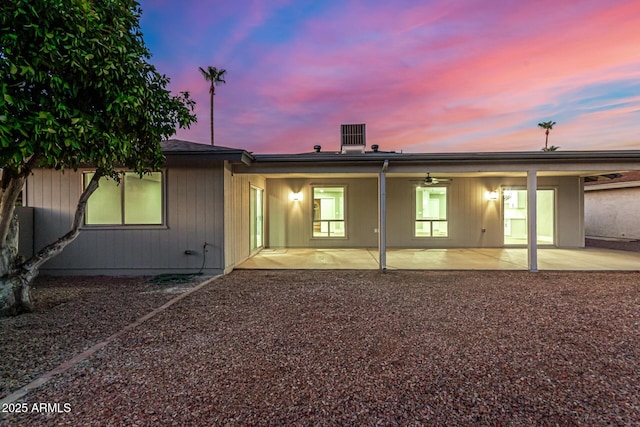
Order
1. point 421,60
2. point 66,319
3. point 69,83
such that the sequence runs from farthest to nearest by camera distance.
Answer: point 421,60 < point 66,319 < point 69,83

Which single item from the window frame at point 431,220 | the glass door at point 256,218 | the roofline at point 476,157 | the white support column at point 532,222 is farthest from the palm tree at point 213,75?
the white support column at point 532,222

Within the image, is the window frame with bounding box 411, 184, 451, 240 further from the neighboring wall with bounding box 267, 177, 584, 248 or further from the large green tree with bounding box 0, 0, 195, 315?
the large green tree with bounding box 0, 0, 195, 315

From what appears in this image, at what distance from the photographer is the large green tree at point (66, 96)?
2775 mm

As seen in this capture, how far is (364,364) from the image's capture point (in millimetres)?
2512

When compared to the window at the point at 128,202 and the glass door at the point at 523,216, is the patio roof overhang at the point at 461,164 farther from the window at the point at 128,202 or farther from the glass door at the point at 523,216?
the glass door at the point at 523,216

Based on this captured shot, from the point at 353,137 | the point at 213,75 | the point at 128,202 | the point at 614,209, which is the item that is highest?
the point at 213,75

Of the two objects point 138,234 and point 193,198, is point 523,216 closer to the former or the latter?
point 193,198

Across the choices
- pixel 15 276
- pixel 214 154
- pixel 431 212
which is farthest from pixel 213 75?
pixel 15 276

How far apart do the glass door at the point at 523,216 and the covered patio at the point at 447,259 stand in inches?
42.1

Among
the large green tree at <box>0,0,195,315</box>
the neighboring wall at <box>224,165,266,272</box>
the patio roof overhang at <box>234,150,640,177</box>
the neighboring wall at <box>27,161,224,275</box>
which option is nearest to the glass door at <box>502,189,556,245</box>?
the patio roof overhang at <box>234,150,640,177</box>

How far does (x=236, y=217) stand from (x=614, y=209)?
1624 centimetres

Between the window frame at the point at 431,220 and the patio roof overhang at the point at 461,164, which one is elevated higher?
the patio roof overhang at the point at 461,164

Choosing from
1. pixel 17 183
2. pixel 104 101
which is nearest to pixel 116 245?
pixel 17 183

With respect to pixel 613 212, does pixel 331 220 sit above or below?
below
